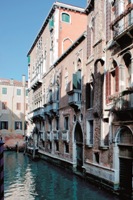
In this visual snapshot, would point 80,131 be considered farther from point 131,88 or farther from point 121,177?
point 131,88

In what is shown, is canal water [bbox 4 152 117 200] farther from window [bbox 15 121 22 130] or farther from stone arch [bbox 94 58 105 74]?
window [bbox 15 121 22 130]

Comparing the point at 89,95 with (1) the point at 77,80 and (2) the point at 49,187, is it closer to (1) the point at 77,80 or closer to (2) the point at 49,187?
(1) the point at 77,80

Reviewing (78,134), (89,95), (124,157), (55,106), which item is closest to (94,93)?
(89,95)

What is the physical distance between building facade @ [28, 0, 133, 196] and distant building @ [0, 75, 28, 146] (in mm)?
14762

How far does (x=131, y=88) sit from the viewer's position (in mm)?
8328

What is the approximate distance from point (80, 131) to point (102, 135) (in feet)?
11.0

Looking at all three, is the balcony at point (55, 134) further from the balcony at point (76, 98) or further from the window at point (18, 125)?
the window at point (18, 125)

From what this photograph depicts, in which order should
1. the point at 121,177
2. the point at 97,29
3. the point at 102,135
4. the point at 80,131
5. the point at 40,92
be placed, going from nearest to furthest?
1. the point at 121,177
2. the point at 102,135
3. the point at 97,29
4. the point at 80,131
5. the point at 40,92

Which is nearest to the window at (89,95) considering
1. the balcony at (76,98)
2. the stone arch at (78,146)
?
the balcony at (76,98)

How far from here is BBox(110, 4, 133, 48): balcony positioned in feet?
27.7

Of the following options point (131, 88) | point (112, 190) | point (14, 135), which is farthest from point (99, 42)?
point (14, 135)

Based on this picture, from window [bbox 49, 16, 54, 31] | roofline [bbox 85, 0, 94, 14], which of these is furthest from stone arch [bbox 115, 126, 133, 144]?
window [bbox 49, 16, 54, 31]

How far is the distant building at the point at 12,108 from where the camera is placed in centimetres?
3416

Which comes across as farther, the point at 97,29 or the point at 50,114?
the point at 50,114
